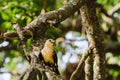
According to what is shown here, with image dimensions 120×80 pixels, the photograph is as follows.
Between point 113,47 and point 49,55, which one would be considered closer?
point 49,55

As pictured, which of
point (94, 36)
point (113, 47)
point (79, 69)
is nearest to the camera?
point (79, 69)

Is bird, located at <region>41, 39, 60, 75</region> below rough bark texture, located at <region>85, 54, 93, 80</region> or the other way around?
the other way around

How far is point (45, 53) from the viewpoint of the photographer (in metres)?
1.58

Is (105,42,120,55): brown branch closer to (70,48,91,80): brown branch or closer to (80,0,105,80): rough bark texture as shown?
(80,0,105,80): rough bark texture

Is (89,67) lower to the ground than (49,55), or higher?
lower

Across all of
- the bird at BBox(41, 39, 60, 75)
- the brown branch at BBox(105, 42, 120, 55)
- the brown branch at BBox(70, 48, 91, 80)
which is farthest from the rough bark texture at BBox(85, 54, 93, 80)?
the brown branch at BBox(105, 42, 120, 55)

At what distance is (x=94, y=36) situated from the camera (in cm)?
235

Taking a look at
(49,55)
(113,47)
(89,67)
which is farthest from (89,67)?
(113,47)

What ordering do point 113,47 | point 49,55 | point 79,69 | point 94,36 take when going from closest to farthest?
point 49,55
point 79,69
point 94,36
point 113,47

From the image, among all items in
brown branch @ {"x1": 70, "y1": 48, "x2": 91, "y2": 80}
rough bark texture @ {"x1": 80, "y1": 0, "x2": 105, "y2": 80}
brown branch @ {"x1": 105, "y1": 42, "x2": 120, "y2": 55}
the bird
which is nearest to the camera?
the bird

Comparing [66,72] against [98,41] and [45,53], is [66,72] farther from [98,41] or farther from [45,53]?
[45,53]

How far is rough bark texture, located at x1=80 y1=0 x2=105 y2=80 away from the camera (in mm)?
2266

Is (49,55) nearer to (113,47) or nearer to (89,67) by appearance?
(89,67)

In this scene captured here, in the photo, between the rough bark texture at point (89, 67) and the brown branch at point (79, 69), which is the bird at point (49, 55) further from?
the rough bark texture at point (89, 67)
